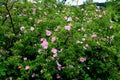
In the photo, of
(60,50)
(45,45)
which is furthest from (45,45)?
(60,50)

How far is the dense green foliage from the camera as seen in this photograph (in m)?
4.28

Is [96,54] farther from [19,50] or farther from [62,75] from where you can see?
[19,50]

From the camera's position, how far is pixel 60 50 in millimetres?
4340

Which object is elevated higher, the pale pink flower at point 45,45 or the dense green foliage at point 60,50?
the pale pink flower at point 45,45

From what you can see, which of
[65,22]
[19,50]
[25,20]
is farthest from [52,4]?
[19,50]

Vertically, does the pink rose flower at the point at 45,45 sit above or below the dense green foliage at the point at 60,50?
above

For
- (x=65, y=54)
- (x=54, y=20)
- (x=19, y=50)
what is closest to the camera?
(x=65, y=54)

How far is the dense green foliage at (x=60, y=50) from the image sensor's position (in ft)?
14.0

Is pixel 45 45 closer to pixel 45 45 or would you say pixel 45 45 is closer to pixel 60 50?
pixel 45 45

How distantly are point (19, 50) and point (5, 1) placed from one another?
3.62 ft

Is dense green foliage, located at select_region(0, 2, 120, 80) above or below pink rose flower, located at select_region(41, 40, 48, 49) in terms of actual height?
below

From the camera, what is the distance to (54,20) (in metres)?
4.97

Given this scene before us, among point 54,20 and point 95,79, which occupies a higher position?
point 54,20

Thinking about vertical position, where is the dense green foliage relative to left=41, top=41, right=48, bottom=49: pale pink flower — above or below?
below
